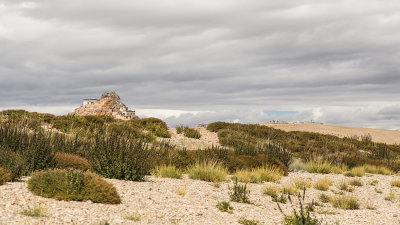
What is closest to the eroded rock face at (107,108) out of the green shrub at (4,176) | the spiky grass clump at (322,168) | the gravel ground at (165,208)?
the spiky grass clump at (322,168)

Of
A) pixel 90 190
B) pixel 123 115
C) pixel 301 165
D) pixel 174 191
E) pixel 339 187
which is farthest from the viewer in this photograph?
pixel 123 115

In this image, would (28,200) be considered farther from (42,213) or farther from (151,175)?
(151,175)

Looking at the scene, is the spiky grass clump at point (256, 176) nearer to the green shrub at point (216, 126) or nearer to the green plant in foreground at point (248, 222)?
the green plant in foreground at point (248, 222)

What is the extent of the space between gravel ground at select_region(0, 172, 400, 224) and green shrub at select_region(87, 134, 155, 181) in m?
0.63

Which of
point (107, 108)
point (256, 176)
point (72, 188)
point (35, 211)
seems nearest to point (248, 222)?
point (72, 188)

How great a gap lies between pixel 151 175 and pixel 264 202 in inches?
186

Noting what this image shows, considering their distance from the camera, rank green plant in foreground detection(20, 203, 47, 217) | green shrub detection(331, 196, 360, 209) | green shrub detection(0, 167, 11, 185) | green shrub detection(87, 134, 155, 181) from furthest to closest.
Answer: green shrub detection(331, 196, 360, 209)
green shrub detection(87, 134, 155, 181)
green shrub detection(0, 167, 11, 185)
green plant in foreground detection(20, 203, 47, 217)

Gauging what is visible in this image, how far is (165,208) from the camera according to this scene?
8.16 meters

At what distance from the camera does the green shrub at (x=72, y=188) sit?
26.0 ft

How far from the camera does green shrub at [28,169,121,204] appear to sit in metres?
7.92

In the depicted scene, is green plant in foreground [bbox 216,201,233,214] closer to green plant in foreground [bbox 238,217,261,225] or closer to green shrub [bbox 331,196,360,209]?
green plant in foreground [bbox 238,217,261,225]

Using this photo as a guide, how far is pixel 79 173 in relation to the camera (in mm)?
8383

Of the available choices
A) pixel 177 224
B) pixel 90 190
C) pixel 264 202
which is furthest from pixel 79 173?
pixel 264 202

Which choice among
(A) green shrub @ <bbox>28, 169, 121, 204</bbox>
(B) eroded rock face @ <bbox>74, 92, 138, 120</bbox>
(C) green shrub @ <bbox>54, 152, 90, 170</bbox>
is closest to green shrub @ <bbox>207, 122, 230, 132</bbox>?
(B) eroded rock face @ <bbox>74, 92, 138, 120</bbox>
